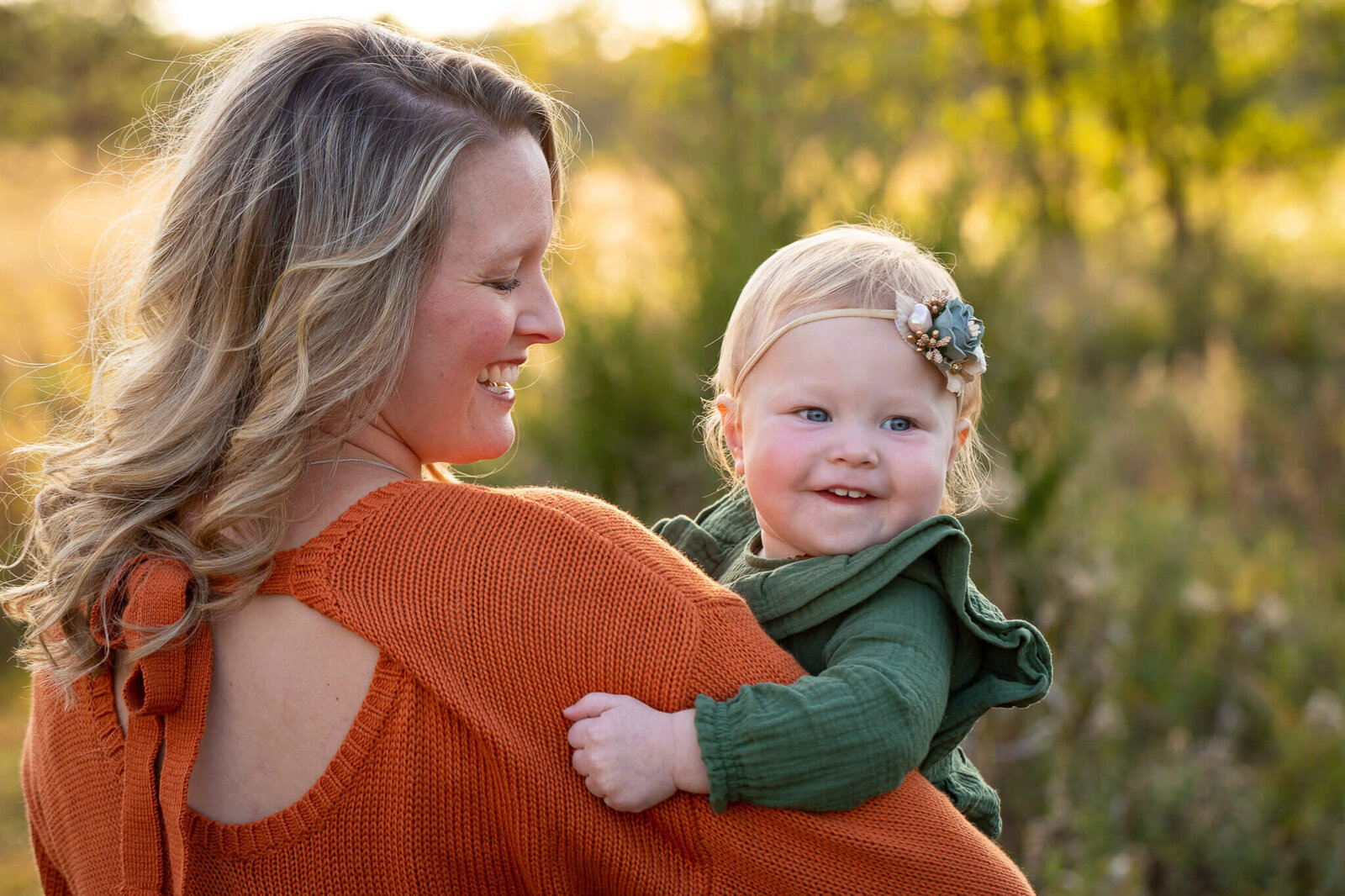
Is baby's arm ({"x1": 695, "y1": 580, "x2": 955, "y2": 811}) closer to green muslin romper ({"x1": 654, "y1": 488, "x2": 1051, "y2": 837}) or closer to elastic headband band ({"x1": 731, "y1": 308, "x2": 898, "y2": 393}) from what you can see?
green muslin romper ({"x1": 654, "y1": 488, "x2": 1051, "y2": 837})

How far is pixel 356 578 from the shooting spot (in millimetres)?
1423

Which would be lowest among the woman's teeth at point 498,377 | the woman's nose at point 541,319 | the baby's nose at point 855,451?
the baby's nose at point 855,451

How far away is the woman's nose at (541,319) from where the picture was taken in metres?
1.74

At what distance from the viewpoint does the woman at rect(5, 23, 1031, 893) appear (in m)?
1.40

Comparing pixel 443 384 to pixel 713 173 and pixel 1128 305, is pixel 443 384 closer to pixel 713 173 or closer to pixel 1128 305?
pixel 713 173

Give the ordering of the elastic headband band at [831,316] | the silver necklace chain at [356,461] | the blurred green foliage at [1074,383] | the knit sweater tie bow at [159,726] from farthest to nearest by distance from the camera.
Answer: the blurred green foliage at [1074,383] < the elastic headband band at [831,316] < the silver necklace chain at [356,461] < the knit sweater tie bow at [159,726]

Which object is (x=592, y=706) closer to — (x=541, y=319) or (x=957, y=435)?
(x=541, y=319)

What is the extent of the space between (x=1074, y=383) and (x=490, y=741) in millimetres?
6963

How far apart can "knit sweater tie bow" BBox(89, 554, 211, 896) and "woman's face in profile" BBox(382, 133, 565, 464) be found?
40cm

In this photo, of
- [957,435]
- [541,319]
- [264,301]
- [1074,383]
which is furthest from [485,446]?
[1074,383]

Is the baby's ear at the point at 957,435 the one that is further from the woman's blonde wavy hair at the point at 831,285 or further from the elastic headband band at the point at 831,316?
the elastic headband band at the point at 831,316

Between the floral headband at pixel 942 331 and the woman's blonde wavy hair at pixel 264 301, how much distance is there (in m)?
0.62

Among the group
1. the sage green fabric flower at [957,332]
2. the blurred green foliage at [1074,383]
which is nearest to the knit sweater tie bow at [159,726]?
the sage green fabric flower at [957,332]

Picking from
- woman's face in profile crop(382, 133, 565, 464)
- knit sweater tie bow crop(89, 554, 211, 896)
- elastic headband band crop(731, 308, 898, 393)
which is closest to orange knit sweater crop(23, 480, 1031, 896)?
knit sweater tie bow crop(89, 554, 211, 896)
